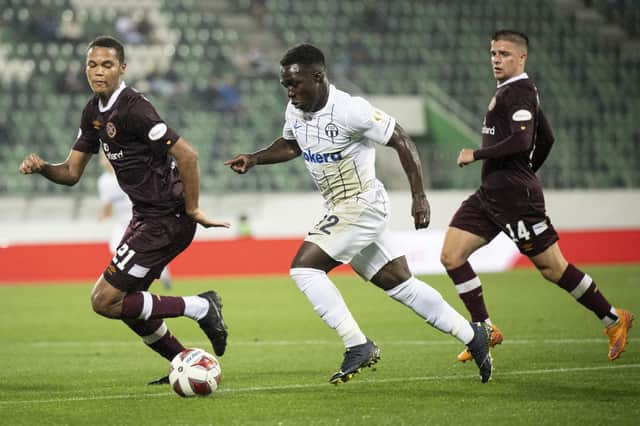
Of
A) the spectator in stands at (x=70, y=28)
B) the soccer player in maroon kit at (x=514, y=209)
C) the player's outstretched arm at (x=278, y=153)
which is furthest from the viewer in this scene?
the spectator in stands at (x=70, y=28)

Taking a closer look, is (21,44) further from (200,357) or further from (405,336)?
(200,357)

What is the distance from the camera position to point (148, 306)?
7.66 m

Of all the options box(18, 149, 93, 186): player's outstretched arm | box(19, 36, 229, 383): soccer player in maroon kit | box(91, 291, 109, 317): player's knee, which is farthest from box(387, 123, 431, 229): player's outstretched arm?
box(18, 149, 93, 186): player's outstretched arm

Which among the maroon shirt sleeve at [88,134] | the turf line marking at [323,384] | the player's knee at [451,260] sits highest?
the maroon shirt sleeve at [88,134]

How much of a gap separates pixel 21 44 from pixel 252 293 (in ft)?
32.1

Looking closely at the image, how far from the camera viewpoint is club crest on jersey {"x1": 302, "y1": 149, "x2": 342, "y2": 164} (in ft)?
24.6

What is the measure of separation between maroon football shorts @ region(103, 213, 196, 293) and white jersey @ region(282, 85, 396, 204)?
102 centimetres

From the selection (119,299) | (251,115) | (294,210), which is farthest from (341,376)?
(251,115)

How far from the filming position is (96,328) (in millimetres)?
12852

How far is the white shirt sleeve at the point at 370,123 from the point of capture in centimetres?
729

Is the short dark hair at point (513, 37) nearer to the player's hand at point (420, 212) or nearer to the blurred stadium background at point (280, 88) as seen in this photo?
the player's hand at point (420, 212)

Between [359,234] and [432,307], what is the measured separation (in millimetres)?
698

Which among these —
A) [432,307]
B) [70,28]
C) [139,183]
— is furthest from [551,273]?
[70,28]

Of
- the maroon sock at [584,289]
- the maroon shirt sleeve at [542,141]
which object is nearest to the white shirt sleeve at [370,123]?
the maroon shirt sleeve at [542,141]
